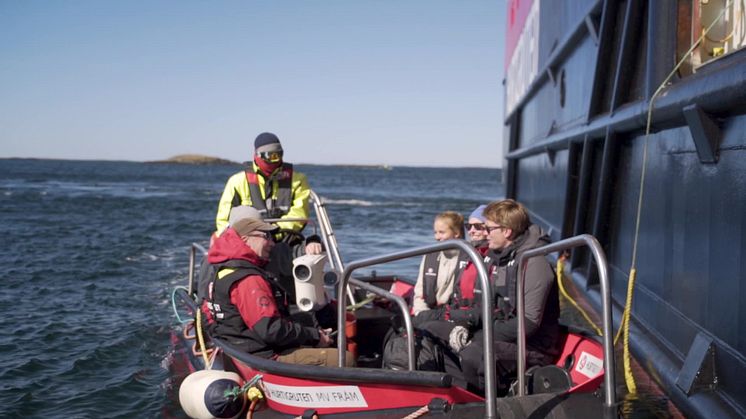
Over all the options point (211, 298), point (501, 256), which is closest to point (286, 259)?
point (211, 298)

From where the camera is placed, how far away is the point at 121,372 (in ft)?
23.3

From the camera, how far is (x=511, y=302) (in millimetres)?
4133

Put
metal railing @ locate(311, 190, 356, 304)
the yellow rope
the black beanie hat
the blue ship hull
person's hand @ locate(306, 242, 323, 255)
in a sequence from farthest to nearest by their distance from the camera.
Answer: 1. metal railing @ locate(311, 190, 356, 304)
2. the black beanie hat
3. person's hand @ locate(306, 242, 323, 255)
4. the yellow rope
5. the blue ship hull

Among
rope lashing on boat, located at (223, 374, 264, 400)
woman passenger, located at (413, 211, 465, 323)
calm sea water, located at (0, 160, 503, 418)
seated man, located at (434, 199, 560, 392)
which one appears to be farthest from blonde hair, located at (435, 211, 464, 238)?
calm sea water, located at (0, 160, 503, 418)

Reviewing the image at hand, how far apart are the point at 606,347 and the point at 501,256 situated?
105cm

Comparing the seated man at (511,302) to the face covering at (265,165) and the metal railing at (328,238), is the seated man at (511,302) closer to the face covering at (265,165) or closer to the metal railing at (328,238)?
the metal railing at (328,238)

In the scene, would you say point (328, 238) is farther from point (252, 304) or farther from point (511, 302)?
point (511, 302)

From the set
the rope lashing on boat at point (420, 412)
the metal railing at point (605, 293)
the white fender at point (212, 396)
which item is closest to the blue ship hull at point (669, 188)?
the metal railing at point (605, 293)

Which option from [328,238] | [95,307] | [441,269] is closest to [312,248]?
[328,238]

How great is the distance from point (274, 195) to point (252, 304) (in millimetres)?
2341

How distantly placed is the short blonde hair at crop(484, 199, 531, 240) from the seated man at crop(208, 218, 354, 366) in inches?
49.1

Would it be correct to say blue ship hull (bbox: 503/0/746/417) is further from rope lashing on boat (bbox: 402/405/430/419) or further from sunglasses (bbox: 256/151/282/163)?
sunglasses (bbox: 256/151/282/163)

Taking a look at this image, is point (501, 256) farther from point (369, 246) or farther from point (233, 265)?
point (369, 246)

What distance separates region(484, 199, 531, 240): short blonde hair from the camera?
416 centimetres
